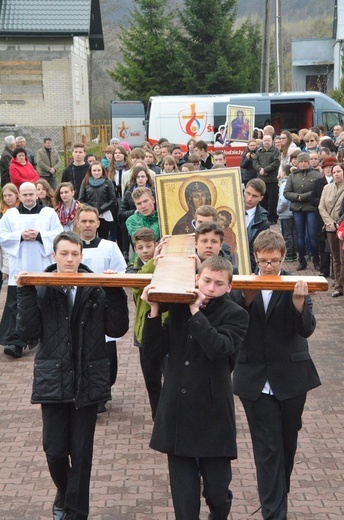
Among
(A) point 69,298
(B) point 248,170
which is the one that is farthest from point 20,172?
(A) point 69,298

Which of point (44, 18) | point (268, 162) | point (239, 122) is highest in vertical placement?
point (44, 18)

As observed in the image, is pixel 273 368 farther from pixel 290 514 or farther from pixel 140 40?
pixel 140 40

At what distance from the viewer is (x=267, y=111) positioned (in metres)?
26.6

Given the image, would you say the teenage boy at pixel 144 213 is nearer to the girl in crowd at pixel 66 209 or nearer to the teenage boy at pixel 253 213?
the teenage boy at pixel 253 213

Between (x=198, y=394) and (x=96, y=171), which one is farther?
(x=96, y=171)

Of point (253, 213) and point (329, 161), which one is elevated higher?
point (329, 161)

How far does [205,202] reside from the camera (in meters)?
8.01

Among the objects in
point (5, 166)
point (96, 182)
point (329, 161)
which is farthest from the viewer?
Answer: point (5, 166)

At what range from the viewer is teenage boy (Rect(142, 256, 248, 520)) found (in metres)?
4.70

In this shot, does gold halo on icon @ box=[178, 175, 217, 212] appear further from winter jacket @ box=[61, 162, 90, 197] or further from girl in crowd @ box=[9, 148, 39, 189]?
girl in crowd @ box=[9, 148, 39, 189]

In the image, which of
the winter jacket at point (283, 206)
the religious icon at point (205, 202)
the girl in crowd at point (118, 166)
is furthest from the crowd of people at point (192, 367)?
the girl in crowd at point (118, 166)

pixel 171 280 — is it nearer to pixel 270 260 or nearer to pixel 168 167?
pixel 270 260

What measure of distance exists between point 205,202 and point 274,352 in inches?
114

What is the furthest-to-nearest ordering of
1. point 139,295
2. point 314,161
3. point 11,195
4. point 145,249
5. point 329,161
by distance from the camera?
point 314,161, point 329,161, point 11,195, point 145,249, point 139,295
